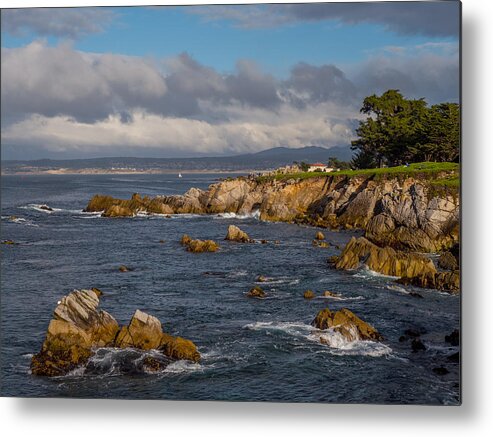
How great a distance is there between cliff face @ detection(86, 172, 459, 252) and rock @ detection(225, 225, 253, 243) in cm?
33

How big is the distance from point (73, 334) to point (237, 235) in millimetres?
3010

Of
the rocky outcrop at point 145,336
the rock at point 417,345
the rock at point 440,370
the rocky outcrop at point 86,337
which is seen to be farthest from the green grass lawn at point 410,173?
the rocky outcrop at point 86,337

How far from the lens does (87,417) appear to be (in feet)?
28.4

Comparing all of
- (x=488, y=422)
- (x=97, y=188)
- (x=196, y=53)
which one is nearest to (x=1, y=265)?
(x=97, y=188)

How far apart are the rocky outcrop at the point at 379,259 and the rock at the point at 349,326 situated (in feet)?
4.27

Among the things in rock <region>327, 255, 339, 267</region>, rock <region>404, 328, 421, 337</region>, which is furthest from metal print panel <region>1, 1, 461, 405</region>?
rock <region>327, 255, 339, 267</region>

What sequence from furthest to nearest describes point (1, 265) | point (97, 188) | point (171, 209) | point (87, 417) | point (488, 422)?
point (171, 209) < point (97, 188) < point (1, 265) < point (87, 417) < point (488, 422)

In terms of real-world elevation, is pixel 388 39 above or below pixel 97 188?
above

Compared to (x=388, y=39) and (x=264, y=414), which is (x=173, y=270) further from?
(x=388, y=39)

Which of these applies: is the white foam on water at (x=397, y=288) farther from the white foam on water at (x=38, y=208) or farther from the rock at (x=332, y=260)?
the white foam on water at (x=38, y=208)

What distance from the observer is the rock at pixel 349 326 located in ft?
29.7

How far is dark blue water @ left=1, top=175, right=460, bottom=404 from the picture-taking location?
28.0 feet

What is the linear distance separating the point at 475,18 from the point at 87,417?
7212 millimetres

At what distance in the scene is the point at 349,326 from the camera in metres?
9.05
